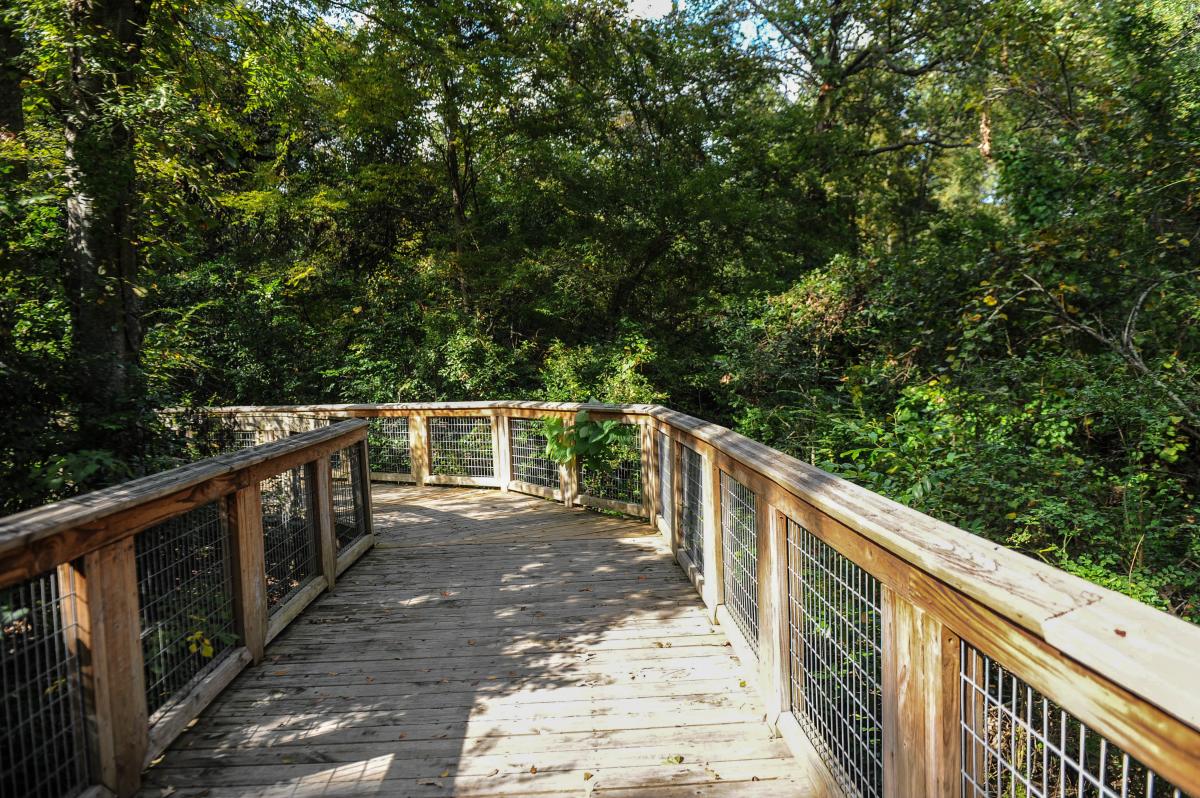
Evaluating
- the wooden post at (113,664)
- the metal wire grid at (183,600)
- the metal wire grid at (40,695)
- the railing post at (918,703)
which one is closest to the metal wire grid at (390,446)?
the metal wire grid at (183,600)

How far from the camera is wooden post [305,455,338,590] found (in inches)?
182

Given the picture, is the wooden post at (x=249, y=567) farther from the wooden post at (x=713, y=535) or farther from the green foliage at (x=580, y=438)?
the green foliage at (x=580, y=438)

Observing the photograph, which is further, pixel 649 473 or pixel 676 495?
pixel 649 473

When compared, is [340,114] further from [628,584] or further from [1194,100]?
[1194,100]

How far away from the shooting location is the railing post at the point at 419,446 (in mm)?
8775

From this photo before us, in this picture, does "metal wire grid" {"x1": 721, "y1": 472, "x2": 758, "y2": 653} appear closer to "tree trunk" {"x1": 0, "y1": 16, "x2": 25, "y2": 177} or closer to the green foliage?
the green foliage

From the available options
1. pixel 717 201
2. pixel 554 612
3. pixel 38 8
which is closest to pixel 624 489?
pixel 554 612

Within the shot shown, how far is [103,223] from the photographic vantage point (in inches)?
189

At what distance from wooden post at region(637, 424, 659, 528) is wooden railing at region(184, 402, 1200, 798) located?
146 centimetres

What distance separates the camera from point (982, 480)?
192 inches

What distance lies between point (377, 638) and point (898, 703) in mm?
3084

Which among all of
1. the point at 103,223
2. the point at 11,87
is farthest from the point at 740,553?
the point at 11,87

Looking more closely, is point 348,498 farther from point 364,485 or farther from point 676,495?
point 676,495

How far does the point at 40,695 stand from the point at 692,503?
11.8 ft
